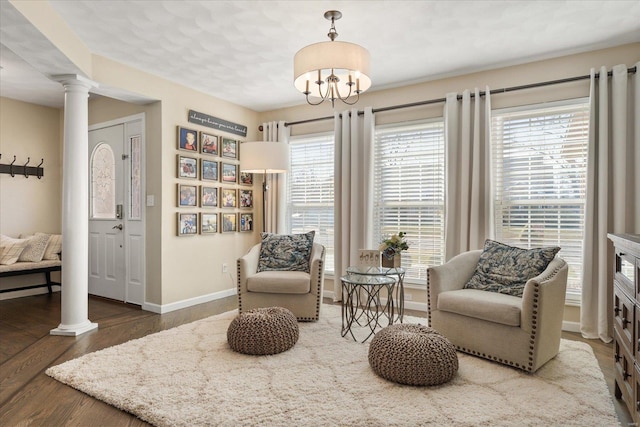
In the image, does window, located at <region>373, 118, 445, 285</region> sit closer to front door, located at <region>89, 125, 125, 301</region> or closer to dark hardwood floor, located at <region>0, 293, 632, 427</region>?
dark hardwood floor, located at <region>0, 293, 632, 427</region>

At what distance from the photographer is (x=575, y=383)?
2.40 m

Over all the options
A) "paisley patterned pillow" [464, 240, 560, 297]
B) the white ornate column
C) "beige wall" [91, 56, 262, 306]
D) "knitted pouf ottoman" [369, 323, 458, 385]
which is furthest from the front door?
"paisley patterned pillow" [464, 240, 560, 297]

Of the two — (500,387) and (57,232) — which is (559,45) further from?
(57,232)

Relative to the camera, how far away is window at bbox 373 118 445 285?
4199mm

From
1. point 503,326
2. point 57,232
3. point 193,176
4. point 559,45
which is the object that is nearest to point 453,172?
point 559,45

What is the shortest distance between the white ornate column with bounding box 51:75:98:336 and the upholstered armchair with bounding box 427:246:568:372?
120 inches

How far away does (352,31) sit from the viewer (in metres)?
3.17

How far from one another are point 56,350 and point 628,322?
378 centimetres

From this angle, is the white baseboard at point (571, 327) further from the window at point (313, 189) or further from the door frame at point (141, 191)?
the door frame at point (141, 191)

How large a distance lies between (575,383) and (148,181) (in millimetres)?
4231

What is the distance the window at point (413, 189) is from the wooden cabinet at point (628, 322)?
2.04 metres

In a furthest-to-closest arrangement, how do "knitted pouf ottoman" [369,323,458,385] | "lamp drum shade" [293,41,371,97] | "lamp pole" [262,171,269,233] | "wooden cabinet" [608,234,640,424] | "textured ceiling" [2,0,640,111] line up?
"lamp pole" [262,171,269,233] → "textured ceiling" [2,0,640,111] → "lamp drum shade" [293,41,371,97] → "knitted pouf ottoman" [369,323,458,385] → "wooden cabinet" [608,234,640,424]

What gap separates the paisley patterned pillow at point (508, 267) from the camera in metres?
2.85

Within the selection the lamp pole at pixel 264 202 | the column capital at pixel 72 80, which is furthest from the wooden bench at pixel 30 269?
the lamp pole at pixel 264 202
